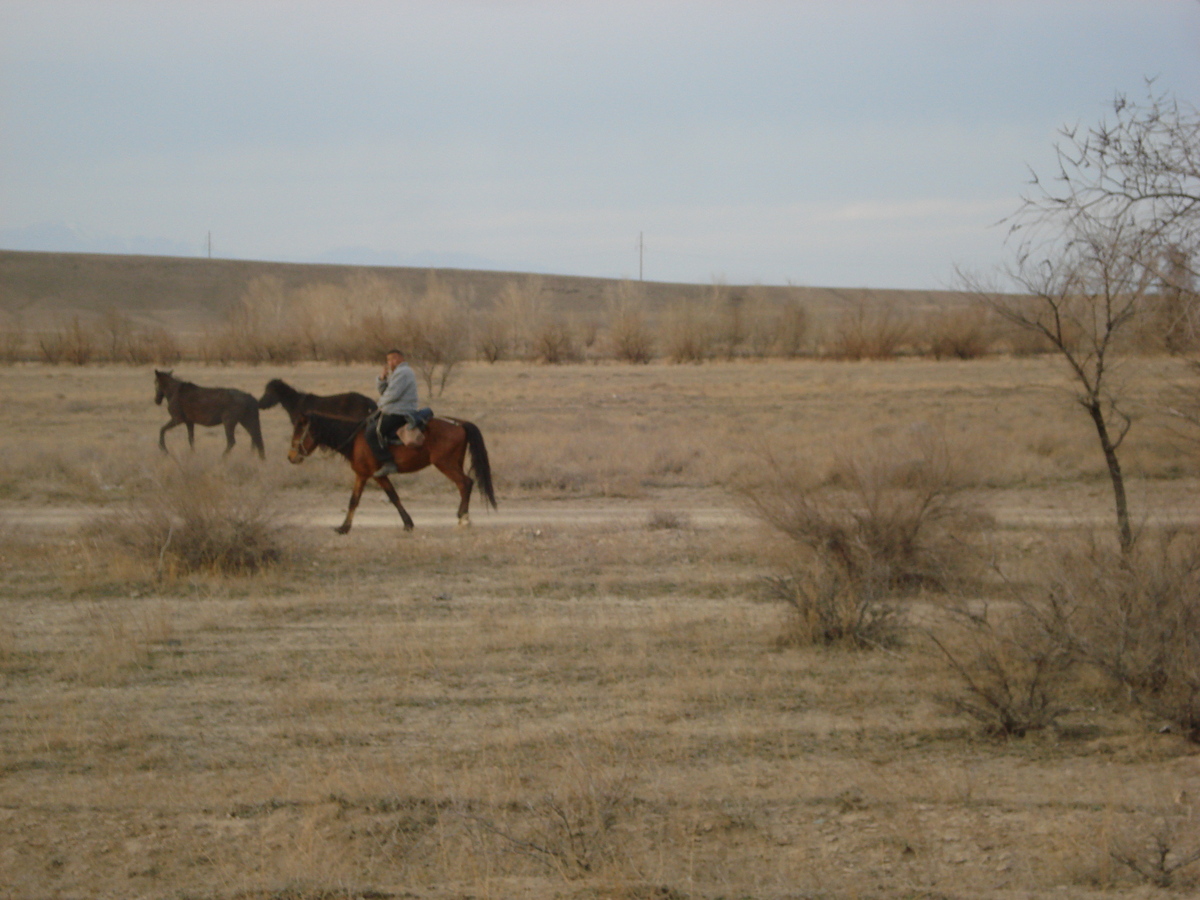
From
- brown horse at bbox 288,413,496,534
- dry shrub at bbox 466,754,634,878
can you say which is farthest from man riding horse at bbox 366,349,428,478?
dry shrub at bbox 466,754,634,878

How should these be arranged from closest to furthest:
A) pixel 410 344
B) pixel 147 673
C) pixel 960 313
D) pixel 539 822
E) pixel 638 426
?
pixel 539 822
pixel 147 673
pixel 638 426
pixel 410 344
pixel 960 313

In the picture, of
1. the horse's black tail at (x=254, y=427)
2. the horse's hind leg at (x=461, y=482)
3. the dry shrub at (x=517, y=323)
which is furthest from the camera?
the dry shrub at (x=517, y=323)

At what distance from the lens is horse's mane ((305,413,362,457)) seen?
11969mm

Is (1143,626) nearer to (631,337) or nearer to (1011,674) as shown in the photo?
(1011,674)

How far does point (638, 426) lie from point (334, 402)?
550 inches

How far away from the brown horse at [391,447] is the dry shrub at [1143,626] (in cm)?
708

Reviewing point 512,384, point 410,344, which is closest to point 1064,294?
point 512,384

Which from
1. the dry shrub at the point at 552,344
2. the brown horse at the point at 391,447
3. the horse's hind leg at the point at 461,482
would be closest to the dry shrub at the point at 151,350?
the dry shrub at the point at 552,344

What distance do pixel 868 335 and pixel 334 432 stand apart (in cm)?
5501

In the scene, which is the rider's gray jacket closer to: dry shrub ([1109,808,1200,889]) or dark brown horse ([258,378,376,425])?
dark brown horse ([258,378,376,425])

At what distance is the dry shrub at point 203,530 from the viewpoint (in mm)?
10125

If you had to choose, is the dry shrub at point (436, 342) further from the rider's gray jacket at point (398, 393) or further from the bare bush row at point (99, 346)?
the rider's gray jacket at point (398, 393)

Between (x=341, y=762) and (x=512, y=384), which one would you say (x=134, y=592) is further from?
(x=512, y=384)

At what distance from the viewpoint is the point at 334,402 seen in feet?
40.2
